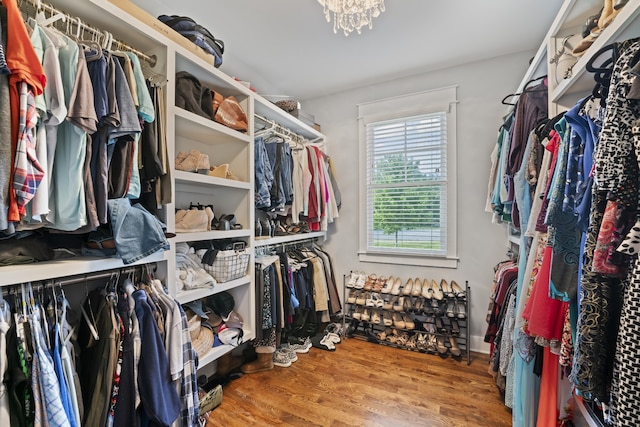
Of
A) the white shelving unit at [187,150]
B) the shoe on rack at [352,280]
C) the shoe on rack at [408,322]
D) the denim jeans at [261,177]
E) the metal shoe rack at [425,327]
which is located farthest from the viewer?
the shoe on rack at [352,280]

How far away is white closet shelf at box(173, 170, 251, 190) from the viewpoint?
1.50m

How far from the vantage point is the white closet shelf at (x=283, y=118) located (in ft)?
7.16

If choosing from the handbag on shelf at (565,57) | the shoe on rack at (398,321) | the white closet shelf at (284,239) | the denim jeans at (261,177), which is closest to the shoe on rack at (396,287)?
the shoe on rack at (398,321)

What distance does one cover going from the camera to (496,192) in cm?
194

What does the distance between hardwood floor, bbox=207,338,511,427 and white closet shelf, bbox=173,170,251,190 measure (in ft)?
4.65

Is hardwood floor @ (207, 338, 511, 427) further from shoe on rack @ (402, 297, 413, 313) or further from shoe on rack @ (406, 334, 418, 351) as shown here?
shoe on rack @ (402, 297, 413, 313)

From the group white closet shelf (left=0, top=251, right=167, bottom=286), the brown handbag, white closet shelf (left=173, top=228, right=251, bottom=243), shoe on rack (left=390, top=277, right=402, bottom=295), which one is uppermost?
the brown handbag

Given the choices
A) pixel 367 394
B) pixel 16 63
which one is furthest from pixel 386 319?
pixel 16 63

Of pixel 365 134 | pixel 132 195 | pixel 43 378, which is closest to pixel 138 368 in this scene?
pixel 43 378

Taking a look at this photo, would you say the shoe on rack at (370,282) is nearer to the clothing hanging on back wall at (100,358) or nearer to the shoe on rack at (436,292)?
the shoe on rack at (436,292)

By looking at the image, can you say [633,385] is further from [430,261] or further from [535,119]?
[430,261]

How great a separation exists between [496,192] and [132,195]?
85.9 inches

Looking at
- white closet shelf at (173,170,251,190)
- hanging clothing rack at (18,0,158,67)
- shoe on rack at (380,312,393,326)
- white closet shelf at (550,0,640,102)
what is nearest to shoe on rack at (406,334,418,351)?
shoe on rack at (380,312,393,326)

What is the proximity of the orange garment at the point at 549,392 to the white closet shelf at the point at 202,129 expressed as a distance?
2.03 metres
